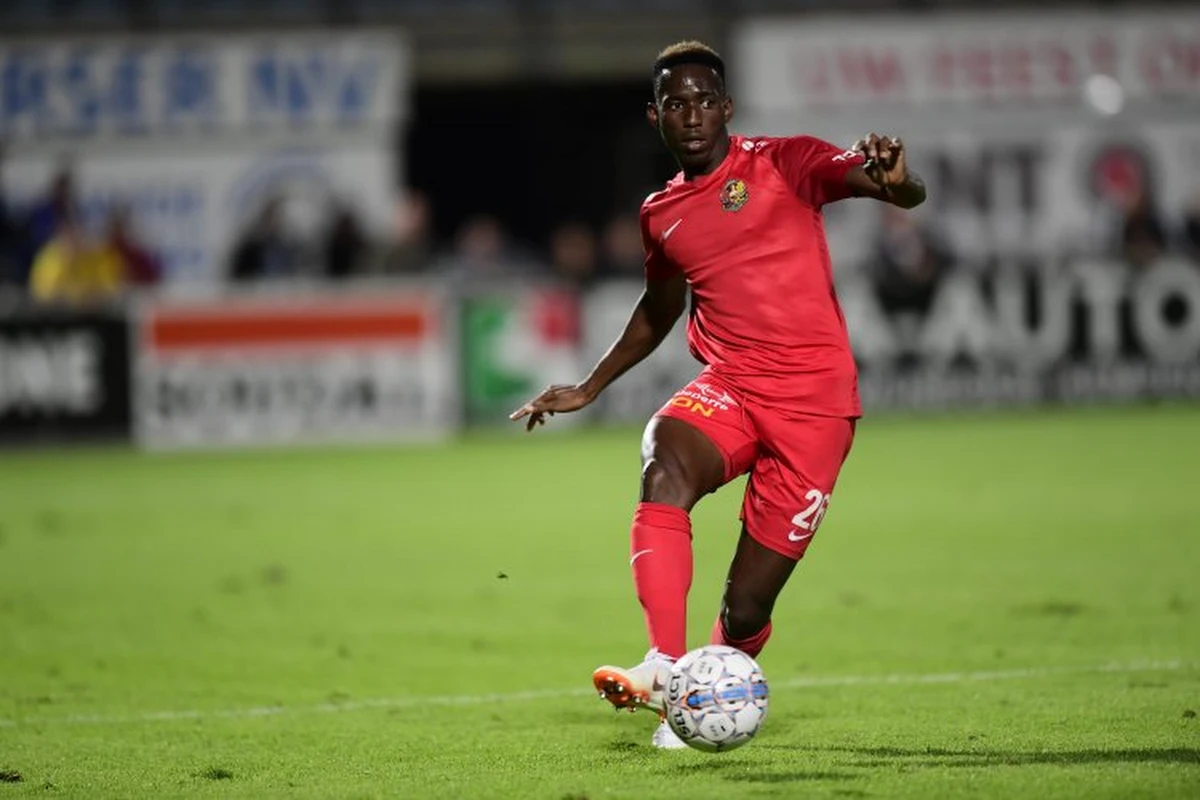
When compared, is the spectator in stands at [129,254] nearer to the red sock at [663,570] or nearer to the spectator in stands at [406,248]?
the spectator in stands at [406,248]

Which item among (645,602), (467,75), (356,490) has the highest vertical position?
(467,75)

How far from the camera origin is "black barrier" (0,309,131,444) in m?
21.5

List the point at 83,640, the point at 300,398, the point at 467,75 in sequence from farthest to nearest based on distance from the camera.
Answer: the point at 467,75 < the point at 300,398 < the point at 83,640

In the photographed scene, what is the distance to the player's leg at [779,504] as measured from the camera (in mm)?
6715

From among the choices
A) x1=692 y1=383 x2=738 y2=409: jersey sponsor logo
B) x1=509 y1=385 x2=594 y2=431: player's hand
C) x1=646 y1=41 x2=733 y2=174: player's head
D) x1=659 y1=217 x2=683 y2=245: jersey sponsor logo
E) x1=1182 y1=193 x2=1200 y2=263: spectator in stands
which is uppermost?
x1=646 y1=41 x2=733 y2=174: player's head

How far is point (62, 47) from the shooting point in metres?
26.9

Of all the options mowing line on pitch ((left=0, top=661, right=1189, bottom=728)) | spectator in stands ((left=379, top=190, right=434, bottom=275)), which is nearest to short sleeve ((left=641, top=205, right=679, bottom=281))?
mowing line on pitch ((left=0, top=661, right=1189, bottom=728))

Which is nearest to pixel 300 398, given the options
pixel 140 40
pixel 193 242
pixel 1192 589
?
pixel 193 242

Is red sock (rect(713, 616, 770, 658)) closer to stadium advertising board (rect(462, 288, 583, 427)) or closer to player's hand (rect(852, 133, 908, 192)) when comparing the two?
player's hand (rect(852, 133, 908, 192))

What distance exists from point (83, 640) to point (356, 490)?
7.39 metres

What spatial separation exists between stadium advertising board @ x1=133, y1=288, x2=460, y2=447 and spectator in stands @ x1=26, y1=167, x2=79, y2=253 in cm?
260

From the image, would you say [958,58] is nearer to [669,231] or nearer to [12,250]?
[12,250]

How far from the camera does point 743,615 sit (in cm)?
682

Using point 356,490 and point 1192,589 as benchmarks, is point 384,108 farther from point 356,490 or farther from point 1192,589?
point 1192,589
